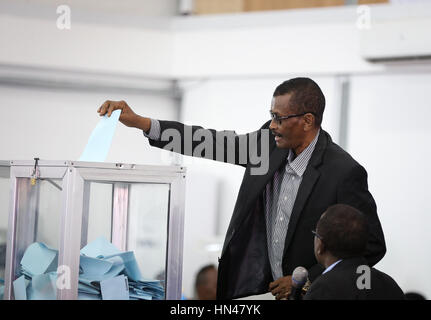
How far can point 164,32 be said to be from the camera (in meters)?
5.10

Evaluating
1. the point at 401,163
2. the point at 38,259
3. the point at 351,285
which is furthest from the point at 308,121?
the point at 401,163

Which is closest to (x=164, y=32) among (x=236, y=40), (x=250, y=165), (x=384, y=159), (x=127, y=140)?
(x=236, y=40)

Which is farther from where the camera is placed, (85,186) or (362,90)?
(362,90)

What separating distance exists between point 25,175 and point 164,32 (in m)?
3.40

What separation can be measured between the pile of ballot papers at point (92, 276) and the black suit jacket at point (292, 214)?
27cm

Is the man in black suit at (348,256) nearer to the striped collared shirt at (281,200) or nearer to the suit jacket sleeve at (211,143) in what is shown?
the striped collared shirt at (281,200)

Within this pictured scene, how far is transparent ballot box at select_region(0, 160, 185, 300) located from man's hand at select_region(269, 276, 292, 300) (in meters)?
0.27

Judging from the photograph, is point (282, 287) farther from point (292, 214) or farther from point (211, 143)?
point (211, 143)

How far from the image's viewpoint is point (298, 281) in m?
1.72

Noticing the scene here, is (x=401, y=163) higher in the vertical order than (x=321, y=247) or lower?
higher

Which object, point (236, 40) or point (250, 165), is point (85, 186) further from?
point (236, 40)

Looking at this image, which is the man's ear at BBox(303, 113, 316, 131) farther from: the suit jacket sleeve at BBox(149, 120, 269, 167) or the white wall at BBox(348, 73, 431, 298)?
the white wall at BBox(348, 73, 431, 298)

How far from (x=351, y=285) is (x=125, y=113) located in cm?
80

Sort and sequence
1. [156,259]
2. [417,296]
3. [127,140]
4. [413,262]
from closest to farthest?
[156,259] < [417,296] < [413,262] < [127,140]
